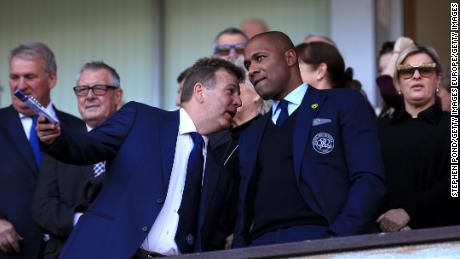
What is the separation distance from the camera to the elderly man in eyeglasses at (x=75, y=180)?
7.05 metres

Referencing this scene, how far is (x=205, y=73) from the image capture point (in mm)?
6676

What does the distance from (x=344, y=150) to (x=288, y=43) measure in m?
0.74

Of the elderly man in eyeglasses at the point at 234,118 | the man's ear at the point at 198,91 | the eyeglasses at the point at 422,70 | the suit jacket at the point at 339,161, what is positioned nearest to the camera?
the suit jacket at the point at 339,161

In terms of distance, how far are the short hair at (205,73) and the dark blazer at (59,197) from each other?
76 centimetres

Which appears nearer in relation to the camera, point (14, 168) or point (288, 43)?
point (288, 43)

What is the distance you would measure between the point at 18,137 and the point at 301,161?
2.46 meters

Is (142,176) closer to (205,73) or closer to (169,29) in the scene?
(205,73)

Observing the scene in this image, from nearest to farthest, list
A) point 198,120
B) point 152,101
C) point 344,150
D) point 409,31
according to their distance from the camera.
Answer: point 344,150 → point 198,120 → point 409,31 → point 152,101

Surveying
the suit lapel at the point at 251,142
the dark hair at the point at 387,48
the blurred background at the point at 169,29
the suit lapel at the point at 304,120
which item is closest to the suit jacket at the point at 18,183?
the suit lapel at the point at 251,142

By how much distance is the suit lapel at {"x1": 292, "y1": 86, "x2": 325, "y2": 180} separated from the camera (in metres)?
6.11

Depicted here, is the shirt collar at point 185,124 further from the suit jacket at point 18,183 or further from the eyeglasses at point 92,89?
the suit jacket at point 18,183

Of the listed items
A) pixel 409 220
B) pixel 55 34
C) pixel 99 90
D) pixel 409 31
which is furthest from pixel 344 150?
pixel 55 34

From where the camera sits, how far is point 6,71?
11.7 m

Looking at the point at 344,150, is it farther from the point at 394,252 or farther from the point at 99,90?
the point at 99,90
